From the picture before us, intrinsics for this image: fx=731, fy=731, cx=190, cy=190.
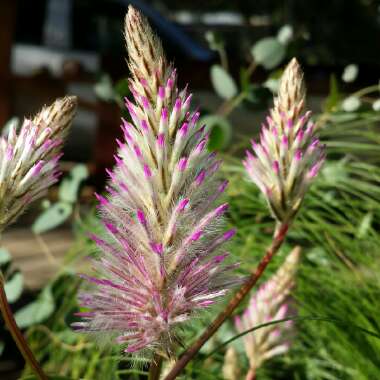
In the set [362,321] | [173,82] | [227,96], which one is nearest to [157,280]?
[173,82]

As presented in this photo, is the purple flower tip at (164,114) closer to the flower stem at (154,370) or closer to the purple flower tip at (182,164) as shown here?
the purple flower tip at (182,164)

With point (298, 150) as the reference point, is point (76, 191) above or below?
below

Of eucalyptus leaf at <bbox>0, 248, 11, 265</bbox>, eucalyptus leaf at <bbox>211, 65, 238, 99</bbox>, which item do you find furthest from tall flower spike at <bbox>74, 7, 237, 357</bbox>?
eucalyptus leaf at <bbox>211, 65, 238, 99</bbox>

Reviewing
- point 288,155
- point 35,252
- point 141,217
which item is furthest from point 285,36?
point 35,252

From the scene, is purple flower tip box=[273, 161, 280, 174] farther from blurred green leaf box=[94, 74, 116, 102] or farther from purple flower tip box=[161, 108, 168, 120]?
blurred green leaf box=[94, 74, 116, 102]

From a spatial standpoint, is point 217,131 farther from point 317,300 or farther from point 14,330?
point 14,330

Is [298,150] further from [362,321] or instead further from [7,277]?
[7,277]
